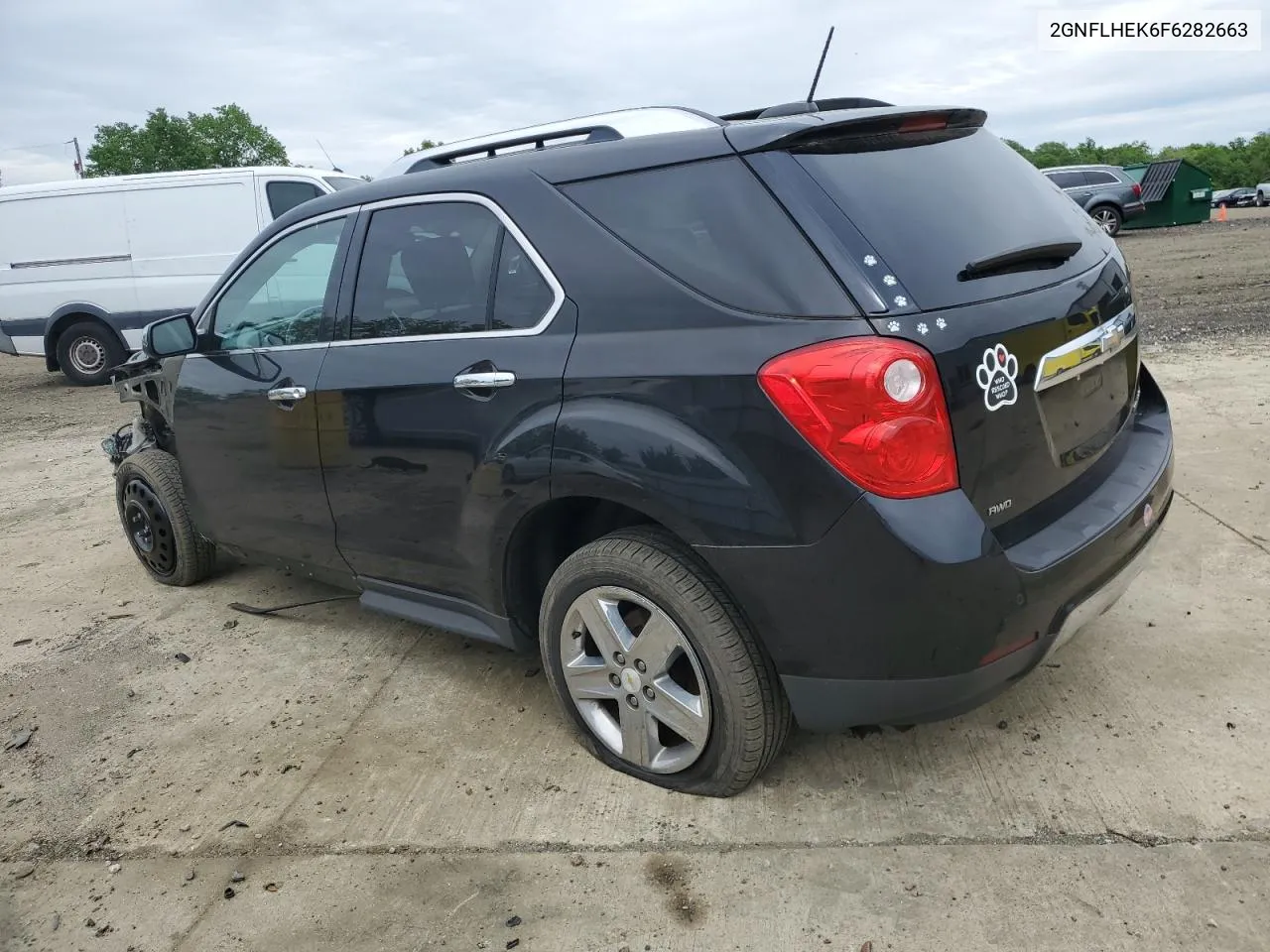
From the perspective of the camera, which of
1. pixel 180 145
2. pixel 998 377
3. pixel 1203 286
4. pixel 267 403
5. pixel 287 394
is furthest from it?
pixel 180 145

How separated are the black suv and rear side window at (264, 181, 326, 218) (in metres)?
8.18

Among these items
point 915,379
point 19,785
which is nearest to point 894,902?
point 915,379

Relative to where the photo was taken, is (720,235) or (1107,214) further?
(1107,214)

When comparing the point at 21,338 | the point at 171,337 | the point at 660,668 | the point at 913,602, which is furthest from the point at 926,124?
the point at 21,338

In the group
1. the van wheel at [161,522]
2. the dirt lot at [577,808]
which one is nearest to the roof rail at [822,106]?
the dirt lot at [577,808]

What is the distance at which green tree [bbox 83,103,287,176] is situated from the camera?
53656mm

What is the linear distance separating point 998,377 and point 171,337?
125 inches

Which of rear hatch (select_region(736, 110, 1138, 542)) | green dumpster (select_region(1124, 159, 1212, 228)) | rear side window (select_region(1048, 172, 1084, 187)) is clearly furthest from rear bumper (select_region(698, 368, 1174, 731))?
green dumpster (select_region(1124, 159, 1212, 228))

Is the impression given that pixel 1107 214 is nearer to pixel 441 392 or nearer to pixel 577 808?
pixel 441 392

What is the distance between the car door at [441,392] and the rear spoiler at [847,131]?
657 millimetres

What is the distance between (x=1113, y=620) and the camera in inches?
135

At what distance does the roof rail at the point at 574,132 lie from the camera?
9.32 ft

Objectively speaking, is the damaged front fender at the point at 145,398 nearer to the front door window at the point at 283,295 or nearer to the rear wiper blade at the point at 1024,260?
the front door window at the point at 283,295

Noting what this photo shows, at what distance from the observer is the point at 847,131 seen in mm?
2441
